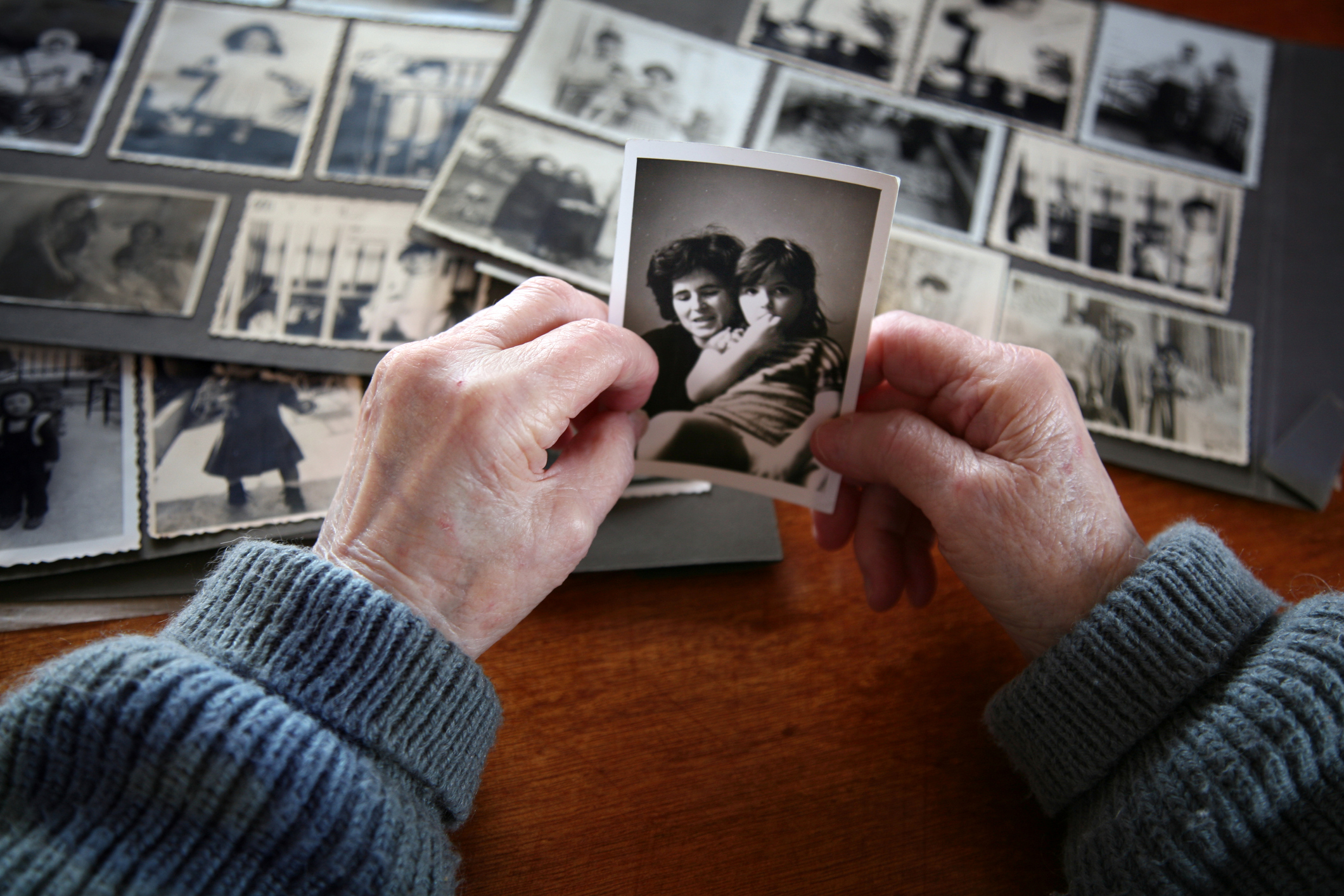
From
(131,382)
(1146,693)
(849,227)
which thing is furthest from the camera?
(131,382)

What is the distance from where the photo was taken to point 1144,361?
968 mm

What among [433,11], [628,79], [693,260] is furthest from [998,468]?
[433,11]

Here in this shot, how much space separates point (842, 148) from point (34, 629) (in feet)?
3.40

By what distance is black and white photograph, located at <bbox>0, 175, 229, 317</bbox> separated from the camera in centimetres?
91

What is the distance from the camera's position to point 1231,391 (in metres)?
0.96

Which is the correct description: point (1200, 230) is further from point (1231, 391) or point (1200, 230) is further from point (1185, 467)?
point (1185, 467)

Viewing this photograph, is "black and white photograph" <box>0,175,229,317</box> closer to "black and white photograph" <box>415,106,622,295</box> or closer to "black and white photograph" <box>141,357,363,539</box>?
"black and white photograph" <box>141,357,363,539</box>

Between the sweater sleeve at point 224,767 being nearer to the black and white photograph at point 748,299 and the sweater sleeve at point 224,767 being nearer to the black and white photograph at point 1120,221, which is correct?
the black and white photograph at point 748,299

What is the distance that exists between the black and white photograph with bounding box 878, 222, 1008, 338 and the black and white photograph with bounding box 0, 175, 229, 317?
817mm

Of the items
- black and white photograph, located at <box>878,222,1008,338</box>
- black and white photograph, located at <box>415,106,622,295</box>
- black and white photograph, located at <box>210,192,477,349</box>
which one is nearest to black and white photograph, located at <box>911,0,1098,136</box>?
black and white photograph, located at <box>878,222,1008,338</box>

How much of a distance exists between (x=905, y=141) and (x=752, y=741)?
803 millimetres

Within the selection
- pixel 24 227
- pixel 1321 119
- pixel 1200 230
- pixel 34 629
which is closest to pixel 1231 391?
pixel 1200 230

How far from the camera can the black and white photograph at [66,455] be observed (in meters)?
0.78

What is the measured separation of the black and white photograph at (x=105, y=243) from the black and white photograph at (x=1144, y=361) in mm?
969
